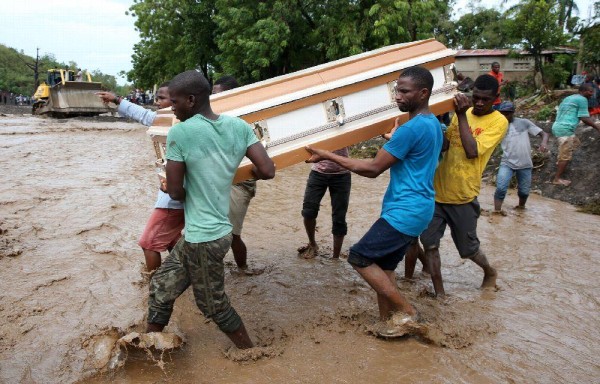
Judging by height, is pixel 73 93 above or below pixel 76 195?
above

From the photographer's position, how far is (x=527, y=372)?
2.79 metres

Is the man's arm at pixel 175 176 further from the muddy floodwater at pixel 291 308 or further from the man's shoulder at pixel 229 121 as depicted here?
A: the muddy floodwater at pixel 291 308

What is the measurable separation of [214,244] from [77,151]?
1004 cm

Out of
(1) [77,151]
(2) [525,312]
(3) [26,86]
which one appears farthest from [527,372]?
(3) [26,86]

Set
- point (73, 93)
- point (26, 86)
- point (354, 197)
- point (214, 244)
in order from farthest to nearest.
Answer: point (26, 86), point (73, 93), point (354, 197), point (214, 244)

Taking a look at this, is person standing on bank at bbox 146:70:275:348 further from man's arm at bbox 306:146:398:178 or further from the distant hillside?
the distant hillside

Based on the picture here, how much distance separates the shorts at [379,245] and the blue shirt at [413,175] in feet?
0.14

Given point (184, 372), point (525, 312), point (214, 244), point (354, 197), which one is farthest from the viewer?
point (354, 197)

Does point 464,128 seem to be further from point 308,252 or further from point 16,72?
point 16,72

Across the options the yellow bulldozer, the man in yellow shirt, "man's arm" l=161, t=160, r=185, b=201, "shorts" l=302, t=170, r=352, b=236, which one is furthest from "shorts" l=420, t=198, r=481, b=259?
the yellow bulldozer

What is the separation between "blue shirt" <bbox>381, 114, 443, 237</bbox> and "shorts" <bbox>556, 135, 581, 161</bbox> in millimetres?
5770

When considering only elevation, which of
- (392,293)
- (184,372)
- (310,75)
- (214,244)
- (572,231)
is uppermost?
(310,75)

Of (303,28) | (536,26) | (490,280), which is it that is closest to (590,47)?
(536,26)

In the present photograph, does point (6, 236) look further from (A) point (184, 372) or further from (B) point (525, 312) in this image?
(B) point (525, 312)
